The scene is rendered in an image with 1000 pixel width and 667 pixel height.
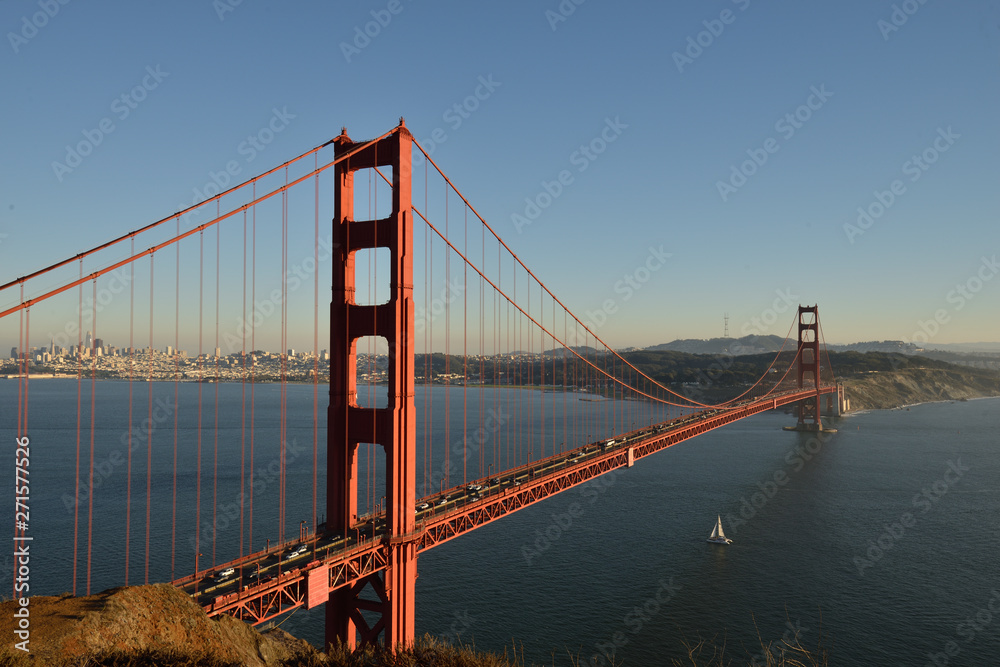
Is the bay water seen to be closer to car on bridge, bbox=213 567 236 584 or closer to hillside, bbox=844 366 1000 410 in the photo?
car on bridge, bbox=213 567 236 584

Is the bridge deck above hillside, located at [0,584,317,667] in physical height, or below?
below

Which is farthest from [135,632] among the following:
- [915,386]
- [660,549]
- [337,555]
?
[915,386]

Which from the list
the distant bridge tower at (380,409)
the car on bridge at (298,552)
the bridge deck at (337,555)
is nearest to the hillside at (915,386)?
the bridge deck at (337,555)

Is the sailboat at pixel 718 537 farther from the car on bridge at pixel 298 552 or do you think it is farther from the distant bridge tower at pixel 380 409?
the car on bridge at pixel 298 552

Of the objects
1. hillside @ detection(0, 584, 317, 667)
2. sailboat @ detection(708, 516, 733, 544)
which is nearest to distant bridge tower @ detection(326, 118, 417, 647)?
hillside @ detection(0, 584, 317, 667)

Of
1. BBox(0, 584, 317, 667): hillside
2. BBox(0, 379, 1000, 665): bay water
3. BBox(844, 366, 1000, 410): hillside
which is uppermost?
BBox(0, 584, 317, 667): hillside

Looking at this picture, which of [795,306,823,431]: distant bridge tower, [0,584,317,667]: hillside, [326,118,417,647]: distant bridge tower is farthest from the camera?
[795,306,823,431]: distant bridge tower

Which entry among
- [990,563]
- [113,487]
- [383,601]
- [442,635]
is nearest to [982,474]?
[990,563]

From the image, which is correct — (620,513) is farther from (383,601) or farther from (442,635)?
(383,601)
